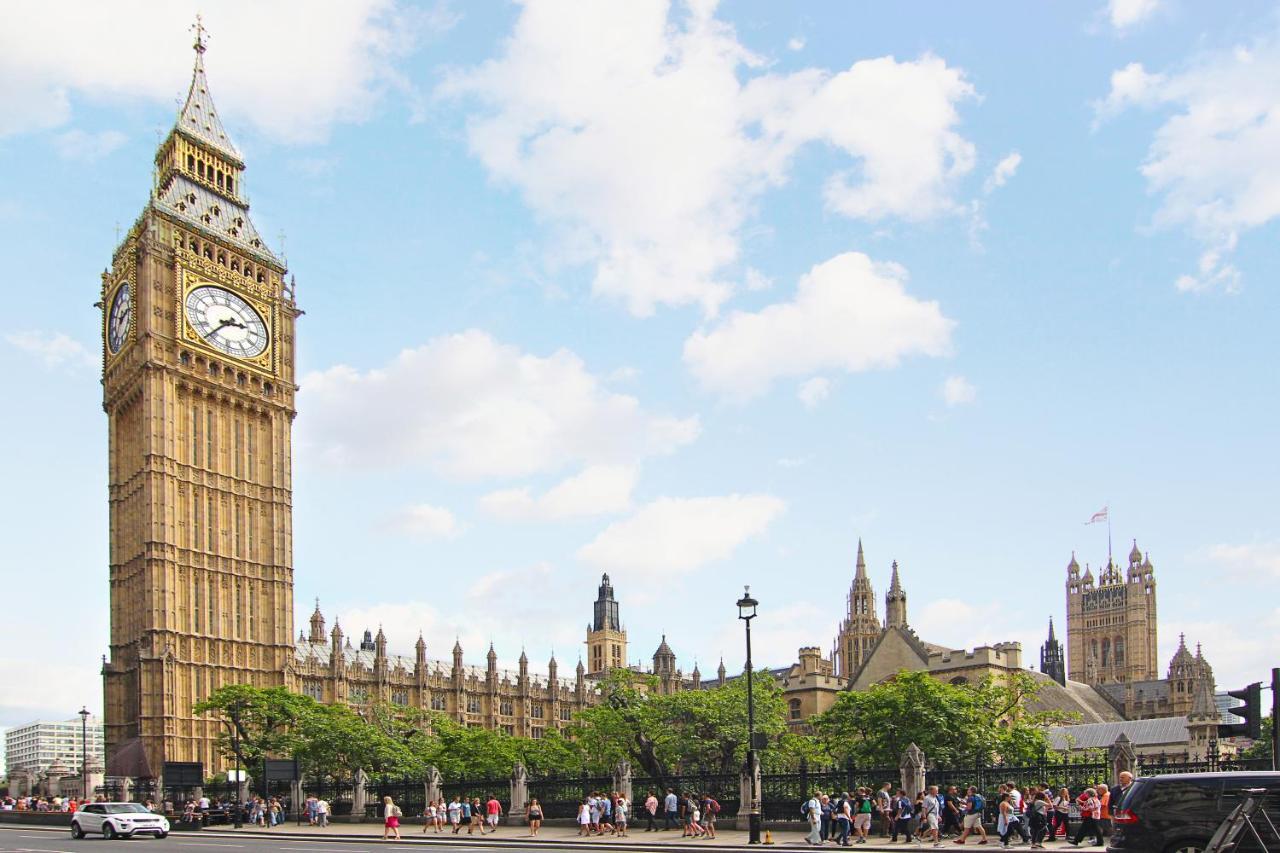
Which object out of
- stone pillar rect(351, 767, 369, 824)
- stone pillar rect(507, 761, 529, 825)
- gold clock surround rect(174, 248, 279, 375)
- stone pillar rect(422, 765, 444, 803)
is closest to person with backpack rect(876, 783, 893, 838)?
stone pillar rect(507, 761, 529, 825)

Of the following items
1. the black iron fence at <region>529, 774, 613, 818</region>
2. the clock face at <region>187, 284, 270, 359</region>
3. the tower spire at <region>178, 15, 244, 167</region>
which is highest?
the tower spire at <region>178, 15, 244, 167</region>

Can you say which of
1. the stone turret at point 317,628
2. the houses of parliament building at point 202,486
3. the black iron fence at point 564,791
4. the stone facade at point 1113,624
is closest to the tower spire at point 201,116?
the houses of parliament building at point 202,486

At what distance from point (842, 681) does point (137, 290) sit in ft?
202

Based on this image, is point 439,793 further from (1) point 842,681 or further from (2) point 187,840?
(1) point 842,681

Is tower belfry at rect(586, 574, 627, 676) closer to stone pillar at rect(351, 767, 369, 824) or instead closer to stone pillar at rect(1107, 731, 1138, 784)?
stone pillar at rect(351, 767, 369, 824)

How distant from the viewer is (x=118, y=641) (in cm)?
8662

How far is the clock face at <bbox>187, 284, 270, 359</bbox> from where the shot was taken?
89125 millimetres

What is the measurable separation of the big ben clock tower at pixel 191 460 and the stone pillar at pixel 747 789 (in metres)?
52.0

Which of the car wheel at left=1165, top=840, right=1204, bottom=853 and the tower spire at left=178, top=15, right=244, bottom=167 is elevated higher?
the tower spire at left=178, top=15, right=244, bottom=167

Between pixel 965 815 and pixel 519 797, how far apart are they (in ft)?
59.5

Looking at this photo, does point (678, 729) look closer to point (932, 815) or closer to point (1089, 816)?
point (932, 815)

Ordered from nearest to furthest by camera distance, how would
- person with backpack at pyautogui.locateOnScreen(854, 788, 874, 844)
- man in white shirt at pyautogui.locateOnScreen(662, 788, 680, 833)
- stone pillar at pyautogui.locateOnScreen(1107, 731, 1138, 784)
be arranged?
stone pillar at pyautogui.locateOnScreen(1107, 731, 1138, 784) → person with backpack at pyautogui.locateOnScreen(854, 788, 874, 844) → man in white shirt at pyautogui.locateOnScreen(662, 788, 680, 833)

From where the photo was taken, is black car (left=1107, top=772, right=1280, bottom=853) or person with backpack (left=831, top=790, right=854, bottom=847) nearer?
black car (left=1107, top=772, right=1280, bottom=853)

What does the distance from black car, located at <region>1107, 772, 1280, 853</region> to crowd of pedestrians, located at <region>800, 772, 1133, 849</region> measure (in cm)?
958
